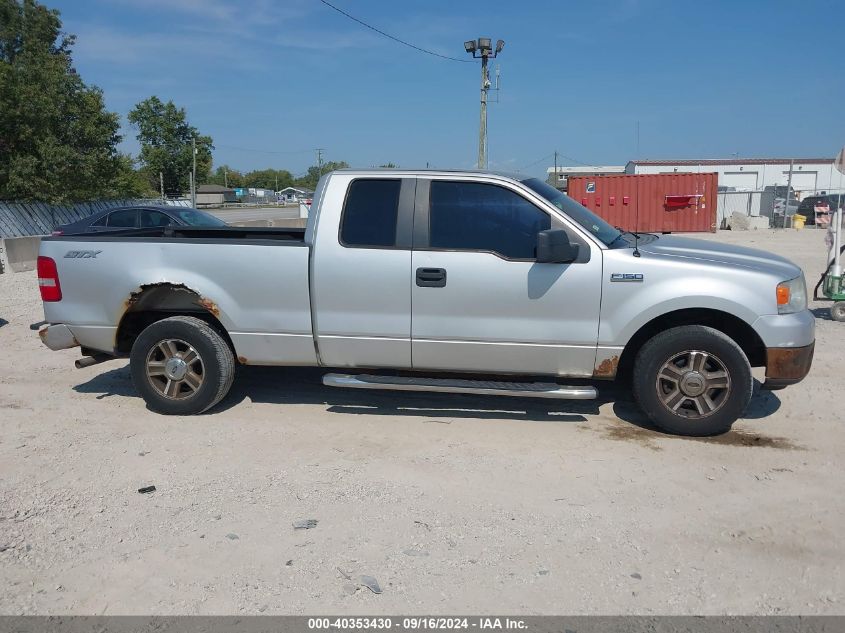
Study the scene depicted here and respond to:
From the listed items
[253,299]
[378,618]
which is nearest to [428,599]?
[378,618]

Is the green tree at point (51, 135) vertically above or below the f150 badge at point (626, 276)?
above

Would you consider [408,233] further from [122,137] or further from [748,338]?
[122,137]

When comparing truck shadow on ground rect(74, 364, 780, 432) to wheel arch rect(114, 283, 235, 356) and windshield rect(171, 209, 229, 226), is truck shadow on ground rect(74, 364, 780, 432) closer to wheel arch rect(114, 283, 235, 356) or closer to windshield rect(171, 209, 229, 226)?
wheel arch rect(114, 283, 235, 356)

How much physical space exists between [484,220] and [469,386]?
123 centimetres

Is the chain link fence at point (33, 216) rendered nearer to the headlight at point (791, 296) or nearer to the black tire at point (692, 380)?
the black tire at point (692, 380)

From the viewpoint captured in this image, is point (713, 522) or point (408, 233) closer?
point (713, 522)

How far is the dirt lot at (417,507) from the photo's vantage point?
3.18 metres

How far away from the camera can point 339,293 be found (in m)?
5.20

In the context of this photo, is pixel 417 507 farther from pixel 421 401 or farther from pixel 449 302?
pixel 421 401

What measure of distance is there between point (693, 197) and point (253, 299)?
1040 inches

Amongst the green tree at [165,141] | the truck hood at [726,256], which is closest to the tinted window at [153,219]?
the truck hood at [726,256]

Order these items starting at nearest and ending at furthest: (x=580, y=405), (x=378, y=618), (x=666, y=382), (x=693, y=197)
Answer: (x=378, y=618)
(x=666, y=382)
(x=580, y=405)
(x=693, y=197)

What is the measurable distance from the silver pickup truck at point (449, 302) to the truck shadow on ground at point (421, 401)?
0.35 meters

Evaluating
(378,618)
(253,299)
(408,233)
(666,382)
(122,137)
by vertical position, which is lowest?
(378,618)
